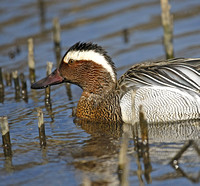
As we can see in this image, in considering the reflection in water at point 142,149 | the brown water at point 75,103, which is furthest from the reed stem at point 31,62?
the reflection in water at point 142,149

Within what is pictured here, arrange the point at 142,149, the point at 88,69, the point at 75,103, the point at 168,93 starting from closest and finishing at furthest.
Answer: the point at 142,149 → the point at 168,93 → the point at 88,69 → the point at 75,103

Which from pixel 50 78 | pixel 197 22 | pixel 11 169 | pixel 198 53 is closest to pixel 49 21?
pixel 197 22

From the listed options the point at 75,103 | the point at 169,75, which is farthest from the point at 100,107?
the point at 169,75

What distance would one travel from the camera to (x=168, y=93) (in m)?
7.94

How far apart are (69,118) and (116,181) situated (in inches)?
119

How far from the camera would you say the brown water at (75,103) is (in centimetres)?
633

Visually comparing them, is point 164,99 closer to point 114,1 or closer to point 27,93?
point 27,93

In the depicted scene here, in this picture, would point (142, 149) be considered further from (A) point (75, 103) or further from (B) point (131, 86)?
(A) point (75, 103)

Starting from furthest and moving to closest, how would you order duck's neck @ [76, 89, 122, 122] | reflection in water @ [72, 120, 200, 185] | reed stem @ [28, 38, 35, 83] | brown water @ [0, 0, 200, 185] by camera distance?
reed stem @ [28, 38, 35, 83] < duck's neck @ [76, 89, 122, 122] < brown water @ [0, 0, 200, 185] < reflection in water @ [72, 120, 200, 185]

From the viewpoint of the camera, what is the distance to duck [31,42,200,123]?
7945 mm

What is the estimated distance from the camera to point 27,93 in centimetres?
1032

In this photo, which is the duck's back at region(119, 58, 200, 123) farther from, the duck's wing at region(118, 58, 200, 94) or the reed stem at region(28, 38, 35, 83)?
the reed stem at region(28, 38, 35, 83)

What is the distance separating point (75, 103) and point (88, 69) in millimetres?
1120

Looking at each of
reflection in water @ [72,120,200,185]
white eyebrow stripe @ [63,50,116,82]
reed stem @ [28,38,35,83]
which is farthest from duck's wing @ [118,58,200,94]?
reed stem @ [28,38,35,83]
